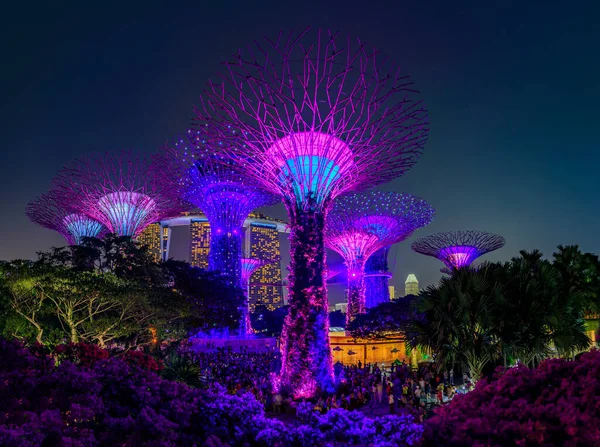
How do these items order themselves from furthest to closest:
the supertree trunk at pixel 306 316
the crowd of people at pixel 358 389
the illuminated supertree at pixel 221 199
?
the illuminated supertree at pixel 221 199, the supertree trunk at pixel 306 316, the crowd of people at pixel 358 389

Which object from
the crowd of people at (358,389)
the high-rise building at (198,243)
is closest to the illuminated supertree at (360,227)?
the crowd of people at (358,389)

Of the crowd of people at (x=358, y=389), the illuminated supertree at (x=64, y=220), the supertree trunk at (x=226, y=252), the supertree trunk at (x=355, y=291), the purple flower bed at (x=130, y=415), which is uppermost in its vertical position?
the illuminated supertree at (x=64, y=220)

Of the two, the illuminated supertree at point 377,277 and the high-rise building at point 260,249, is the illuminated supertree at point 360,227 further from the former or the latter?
the high-rise building at point 260,249

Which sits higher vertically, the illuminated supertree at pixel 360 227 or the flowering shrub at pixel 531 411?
the illuminated supertree at pixel 360 227

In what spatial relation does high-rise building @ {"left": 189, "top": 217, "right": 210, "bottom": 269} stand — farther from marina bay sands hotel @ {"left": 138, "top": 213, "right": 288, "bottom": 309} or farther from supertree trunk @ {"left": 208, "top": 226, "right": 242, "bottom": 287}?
supertree trunk @ {"left": 208, "top": 226, "right": 242, "bottom": 287}

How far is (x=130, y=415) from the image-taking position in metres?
7.18

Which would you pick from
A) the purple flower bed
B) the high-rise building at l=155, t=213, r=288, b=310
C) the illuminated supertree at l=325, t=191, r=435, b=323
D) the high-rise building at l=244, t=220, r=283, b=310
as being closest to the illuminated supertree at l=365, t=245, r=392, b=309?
the illuminated supertree at l=325, t=191, r=435, b=323

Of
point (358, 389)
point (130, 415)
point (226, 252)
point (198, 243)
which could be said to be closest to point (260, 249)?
point (198, 243)

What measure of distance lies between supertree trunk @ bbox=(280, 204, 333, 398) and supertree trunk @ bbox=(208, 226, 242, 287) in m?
18.4

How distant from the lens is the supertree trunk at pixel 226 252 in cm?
3653

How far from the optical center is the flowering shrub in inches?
201

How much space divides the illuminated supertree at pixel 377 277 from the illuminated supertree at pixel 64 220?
33341 millimetres

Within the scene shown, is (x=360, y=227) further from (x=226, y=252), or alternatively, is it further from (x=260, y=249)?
(x=260, y=249)

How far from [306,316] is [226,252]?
2019cm
